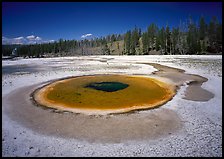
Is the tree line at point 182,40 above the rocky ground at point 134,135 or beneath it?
above

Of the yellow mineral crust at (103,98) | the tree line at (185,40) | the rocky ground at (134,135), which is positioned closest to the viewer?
the rocky ground at (134,135)

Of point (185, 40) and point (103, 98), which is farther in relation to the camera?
point (185, 40)

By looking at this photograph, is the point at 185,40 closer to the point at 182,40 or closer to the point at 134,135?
the point at 182,40

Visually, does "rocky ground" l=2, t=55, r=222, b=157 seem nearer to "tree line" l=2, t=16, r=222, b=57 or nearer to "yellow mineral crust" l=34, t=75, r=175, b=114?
"yellow mineral crust" l=34, t=75, r=175, b=114

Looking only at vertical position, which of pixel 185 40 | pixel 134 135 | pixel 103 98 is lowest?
pixel 134 135

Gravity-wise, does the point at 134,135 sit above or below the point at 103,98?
below

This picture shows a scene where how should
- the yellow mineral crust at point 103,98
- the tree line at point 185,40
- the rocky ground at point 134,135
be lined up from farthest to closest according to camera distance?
the tree line at point 185,40
the yellow mineral crust at point 103,98
the rocky ground at point 134,135

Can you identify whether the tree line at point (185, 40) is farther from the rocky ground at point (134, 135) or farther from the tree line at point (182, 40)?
the rocky ground at point (134, 135)

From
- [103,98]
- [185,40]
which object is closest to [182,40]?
[185,40]

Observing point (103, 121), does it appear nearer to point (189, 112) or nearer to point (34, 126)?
point (34, 126)

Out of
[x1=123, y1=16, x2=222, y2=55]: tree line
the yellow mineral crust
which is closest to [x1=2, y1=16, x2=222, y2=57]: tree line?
[x1=123, y1=16, x2=222, y2=55]: tree line

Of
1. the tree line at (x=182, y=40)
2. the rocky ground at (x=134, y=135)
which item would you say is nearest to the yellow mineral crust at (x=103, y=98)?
the rocky ground at (x=134, y=135)
